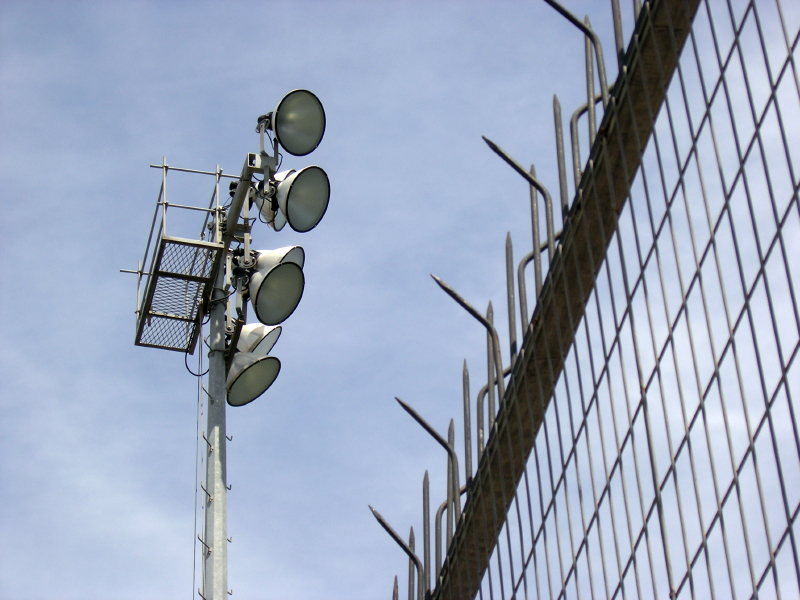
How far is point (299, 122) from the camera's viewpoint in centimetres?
1039

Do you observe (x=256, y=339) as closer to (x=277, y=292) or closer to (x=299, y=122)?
(x=277, y=292)

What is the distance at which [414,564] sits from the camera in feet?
37.0

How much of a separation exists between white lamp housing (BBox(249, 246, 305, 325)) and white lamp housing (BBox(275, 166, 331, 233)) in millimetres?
329

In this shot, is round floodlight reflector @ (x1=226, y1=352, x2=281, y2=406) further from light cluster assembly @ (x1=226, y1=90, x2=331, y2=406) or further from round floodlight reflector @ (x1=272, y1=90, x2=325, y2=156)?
round floodlight reflector @ (x1=272, y1=90, x2=325, y2=156)

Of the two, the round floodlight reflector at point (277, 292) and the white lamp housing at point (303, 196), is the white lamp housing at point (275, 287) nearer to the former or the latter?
the round floodlight reflector at point (277, 292)

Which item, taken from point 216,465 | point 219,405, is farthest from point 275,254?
point 216,465

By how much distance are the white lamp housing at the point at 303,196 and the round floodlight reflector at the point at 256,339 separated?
0.94 m

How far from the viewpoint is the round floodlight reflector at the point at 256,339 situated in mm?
10094

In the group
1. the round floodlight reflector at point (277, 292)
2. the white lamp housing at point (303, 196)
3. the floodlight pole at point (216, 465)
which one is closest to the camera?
the floodlight pole at point (216, 465)

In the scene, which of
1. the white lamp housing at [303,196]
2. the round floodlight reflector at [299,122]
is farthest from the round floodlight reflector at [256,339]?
the round floodlight reflector at [299,122]

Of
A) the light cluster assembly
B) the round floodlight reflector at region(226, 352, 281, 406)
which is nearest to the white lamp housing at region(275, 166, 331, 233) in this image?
the light cluster assembly

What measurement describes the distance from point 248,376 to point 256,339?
370 millimetres

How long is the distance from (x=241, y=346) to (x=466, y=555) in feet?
9.44

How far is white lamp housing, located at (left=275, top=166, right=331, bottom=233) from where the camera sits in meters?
10.0
